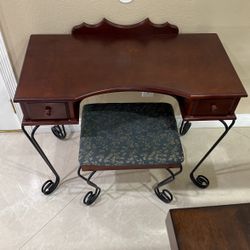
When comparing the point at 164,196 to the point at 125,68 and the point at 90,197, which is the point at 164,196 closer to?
the point at 90,197

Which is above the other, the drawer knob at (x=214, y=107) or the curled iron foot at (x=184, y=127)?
the drawer knob at (x=214, y=107)

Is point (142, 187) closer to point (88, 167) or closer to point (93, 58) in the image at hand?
point (88, 167)

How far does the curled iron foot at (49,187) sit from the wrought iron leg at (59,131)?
0.33m

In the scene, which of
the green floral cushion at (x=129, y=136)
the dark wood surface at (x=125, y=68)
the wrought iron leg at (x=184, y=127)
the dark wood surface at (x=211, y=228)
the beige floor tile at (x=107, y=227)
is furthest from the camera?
the wrought iron leg at (x=184, y=127)

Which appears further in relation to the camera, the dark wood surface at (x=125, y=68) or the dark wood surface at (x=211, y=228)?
the dark wood surface at (x=125, y=68)

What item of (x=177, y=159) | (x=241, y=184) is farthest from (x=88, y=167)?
(x=241, y=184)

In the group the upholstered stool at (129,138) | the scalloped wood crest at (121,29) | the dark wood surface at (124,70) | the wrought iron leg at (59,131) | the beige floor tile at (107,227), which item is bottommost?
the beige floor tile at (107,227)

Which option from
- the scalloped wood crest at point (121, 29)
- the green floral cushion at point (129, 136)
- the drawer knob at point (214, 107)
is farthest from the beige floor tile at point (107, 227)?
the scalloped wood crest at point (121, 29)

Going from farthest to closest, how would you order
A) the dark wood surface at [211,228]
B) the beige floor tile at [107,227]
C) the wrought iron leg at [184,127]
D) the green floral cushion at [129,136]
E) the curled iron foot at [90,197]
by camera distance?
the wrought iron leg at [184,127]
the curled iron foot at [90,197]
the beige floor tile at [107,227]
the green floral cushion at [129,136]
the dark wood surface at [211,228]

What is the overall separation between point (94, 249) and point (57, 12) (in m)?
1.11

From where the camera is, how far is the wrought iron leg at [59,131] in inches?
63.7

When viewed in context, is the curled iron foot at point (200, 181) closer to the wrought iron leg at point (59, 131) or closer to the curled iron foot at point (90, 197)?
the curled iron foot at point (90, 197)

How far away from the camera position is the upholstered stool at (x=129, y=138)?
1.09 m

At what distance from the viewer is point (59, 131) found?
1621 mm
